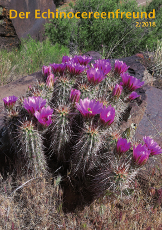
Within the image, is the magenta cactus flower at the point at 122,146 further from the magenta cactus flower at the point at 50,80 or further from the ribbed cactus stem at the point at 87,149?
the magenta cactus flower at the point at 50,80

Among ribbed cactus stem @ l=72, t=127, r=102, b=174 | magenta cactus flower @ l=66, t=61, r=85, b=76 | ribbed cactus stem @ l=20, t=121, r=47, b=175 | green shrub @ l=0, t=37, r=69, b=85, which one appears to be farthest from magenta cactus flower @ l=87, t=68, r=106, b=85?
green shrub @ l=0, t=37, r=69, b=85

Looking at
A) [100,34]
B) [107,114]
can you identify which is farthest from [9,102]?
[100,34]

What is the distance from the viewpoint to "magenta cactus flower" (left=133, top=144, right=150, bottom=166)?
5.19 ft

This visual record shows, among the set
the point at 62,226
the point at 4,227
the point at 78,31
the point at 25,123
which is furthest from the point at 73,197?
the point at 78,31

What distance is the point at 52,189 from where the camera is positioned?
2041mm

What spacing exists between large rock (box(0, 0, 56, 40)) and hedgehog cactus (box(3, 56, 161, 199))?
4.36 meters

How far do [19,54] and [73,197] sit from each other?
4.34m

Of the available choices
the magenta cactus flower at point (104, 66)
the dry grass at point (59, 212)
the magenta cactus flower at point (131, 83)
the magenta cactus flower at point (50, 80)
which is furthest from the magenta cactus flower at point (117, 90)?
the dry grass at point (59, 212)

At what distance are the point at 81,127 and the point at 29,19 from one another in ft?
18.6

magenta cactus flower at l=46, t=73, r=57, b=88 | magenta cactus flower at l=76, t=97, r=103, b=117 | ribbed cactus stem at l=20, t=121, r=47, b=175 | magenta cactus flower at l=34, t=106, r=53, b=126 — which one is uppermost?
magenta cactus flower at l=46, t=73, r=57, b=88

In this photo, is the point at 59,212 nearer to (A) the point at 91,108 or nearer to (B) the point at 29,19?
(A) the point at 91,108

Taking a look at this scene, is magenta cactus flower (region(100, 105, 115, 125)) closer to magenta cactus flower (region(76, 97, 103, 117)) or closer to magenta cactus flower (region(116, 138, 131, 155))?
magenta cactus flower (region(76, 97, 103, 117))

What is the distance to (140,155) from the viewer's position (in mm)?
1592

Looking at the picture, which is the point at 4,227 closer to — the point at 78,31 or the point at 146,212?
the point at 146,212
